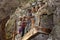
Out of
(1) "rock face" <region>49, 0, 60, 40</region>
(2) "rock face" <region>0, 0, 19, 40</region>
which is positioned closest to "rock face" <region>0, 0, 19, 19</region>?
(2) "rock face" <region>0, 0, 19, 40</region>

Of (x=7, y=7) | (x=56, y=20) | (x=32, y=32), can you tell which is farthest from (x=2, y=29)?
(x=56, y=20)

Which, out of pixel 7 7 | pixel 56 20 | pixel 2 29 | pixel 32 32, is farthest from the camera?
pixel 7 7

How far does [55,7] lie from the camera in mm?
6457

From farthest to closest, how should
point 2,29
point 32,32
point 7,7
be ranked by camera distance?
point 7,7, point 2,29, point 32,32

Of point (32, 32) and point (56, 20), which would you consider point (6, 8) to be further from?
point (56, 20)

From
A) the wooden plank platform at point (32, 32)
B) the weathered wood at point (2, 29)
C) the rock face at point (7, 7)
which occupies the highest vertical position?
the rock face at point (7, 7)

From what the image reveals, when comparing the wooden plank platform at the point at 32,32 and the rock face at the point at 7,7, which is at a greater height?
the rock face at the point at 7,7

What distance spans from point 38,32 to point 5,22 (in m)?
3.46

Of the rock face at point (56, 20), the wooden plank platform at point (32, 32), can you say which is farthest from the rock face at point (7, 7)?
the rock face at point (56, 20)

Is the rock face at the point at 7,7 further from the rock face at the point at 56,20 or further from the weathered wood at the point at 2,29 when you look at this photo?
the rock face at the point at 56,20

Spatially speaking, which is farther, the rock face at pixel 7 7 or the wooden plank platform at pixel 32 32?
the rock face at pixel 7 7

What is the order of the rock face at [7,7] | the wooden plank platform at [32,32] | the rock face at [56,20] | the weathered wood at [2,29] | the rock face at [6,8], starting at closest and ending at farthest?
the rock face at [56,20] → the wooden plank platform at [32,32] → the weathered wood at [2,29] → the rock face at [6,8] → the rock face at [7,7]

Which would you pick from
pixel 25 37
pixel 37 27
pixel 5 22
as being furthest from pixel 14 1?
pixel 37 27

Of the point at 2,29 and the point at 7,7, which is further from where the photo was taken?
the point at 7,7
